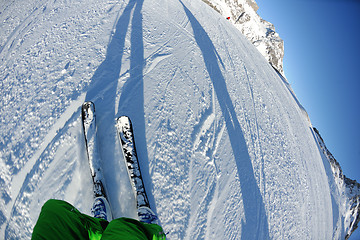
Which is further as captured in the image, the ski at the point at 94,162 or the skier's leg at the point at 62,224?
the ski at the point at 94,162

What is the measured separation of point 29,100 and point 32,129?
1.24 feet

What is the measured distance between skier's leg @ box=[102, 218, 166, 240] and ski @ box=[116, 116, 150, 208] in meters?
0.45

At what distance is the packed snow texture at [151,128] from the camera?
1.50 meters

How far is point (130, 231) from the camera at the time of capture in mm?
891

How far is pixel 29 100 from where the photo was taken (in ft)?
5.75

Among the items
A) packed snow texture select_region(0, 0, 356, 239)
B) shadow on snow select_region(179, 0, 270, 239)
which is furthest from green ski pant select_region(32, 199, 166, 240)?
shadow on snow select_region(179, 0, 270, 239)

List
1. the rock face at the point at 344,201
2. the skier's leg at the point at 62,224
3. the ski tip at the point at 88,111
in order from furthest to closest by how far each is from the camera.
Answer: the rock face at the point at 344,201 < the ski tip at the point at 88,111 < the skier's leg at the point at 62,224

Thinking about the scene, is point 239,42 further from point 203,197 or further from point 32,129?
point 32,129

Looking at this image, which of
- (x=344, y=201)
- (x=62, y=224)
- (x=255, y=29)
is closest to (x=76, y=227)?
(x=62, y=224)

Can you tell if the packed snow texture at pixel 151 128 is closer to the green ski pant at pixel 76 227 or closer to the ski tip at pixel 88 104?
the ski tip at pixel 88 104

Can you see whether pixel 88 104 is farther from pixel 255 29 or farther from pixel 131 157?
pixel 255 29

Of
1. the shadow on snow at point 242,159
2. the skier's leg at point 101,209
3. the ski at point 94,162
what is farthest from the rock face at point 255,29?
the skier's leg at point 101,209

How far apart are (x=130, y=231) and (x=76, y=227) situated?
29cm

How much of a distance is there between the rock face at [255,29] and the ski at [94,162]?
8.08 metres
